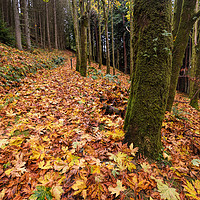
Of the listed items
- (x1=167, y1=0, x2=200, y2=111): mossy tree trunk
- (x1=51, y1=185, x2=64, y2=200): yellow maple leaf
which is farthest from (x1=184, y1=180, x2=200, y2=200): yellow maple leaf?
(x1=167, y1=0, x2=200, y2=111): mossy tree trunk

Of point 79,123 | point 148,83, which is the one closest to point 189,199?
point 148,83

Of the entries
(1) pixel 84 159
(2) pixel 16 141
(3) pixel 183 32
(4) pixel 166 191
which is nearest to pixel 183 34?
(3) pixel 183 32

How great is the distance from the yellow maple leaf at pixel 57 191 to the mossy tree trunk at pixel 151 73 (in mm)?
1365

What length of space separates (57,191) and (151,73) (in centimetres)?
234

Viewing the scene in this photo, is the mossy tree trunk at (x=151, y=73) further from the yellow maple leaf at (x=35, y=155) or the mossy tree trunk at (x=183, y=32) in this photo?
the mossy tree trunk at (x=183, y=32)

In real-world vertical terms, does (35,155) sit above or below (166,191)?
above

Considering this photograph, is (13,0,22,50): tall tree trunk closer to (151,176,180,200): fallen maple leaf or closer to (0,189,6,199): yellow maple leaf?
(0,189,6,199): yellow maple leaf

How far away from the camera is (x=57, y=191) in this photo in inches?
60.6

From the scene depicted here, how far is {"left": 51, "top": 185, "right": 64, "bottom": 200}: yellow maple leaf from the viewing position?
4.89 ft

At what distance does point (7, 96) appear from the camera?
13.6ft

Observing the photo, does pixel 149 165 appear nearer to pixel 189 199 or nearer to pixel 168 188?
pixel 168 188

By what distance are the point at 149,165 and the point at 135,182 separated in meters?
0.43

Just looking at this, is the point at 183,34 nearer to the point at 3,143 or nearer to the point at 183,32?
the point at 183,32

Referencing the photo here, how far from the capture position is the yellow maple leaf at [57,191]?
1.49 m
